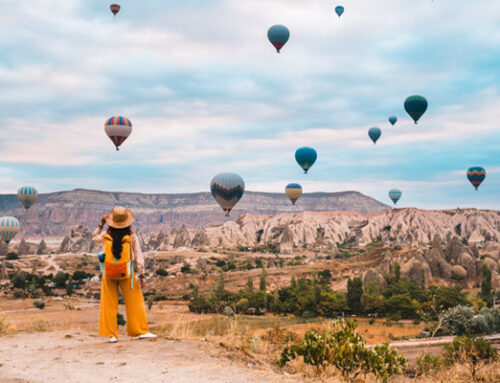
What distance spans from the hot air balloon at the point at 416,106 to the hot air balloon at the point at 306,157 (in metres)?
13.6

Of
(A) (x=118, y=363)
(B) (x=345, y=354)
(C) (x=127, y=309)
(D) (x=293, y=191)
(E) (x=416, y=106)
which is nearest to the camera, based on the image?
(A) (x=118, y=363)

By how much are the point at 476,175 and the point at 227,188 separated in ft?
148

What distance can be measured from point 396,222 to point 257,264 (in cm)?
8112

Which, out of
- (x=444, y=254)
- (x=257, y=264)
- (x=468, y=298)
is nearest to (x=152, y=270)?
(x=257, y=264)

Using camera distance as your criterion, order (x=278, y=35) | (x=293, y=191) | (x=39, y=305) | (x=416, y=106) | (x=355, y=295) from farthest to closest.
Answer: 1. (x=293, y=191)
2. (x=416, y=106)
3. (x=278, y=35)
4. (x=39, y=305)
5. (x=355, y=295)

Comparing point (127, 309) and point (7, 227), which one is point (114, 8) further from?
point (127, 309)

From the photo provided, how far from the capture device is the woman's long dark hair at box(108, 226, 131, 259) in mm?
12484

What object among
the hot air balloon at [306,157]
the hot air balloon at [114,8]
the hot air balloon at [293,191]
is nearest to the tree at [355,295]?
the hot air balloon at [306,157]

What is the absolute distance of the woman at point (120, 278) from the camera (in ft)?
40.9

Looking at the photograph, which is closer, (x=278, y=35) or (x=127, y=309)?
(x=127, y=309)

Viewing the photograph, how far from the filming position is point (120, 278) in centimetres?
1259

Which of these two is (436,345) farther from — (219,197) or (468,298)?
(219,197)

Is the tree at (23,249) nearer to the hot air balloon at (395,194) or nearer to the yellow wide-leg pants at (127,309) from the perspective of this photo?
the hot air balloon at (395,194)

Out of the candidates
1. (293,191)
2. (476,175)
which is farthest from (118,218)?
(293,191)
